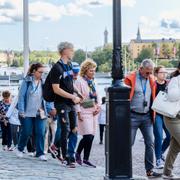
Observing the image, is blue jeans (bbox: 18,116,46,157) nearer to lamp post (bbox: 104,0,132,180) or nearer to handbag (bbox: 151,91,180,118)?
handbag (bbox: 151,91,180,118)

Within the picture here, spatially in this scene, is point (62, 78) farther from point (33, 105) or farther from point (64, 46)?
point (33, 105)

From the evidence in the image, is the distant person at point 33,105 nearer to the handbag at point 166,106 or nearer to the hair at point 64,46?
the hair at point 64,46

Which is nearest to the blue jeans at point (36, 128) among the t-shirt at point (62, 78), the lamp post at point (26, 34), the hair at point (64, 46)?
the t-shirt at point (62, 78)

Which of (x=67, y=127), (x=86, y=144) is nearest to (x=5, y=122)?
(x=86, y=144)

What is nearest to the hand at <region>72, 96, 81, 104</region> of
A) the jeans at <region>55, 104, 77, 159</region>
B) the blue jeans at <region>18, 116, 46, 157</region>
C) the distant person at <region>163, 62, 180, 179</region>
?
the jeans at <region>55, 104, 77, 159</region>

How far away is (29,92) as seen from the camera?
1042 cm

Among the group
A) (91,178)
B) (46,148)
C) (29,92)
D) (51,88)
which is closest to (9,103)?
(46,148)

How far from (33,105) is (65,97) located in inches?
46.0

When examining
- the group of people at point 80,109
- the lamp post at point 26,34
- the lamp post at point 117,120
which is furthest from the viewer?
the lamp post at point 26,34

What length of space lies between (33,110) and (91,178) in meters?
2.34

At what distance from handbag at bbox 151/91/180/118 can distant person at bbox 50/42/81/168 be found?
1364 mm

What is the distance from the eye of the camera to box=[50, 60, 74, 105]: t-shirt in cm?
936

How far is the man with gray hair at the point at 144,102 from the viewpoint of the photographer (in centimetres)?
921

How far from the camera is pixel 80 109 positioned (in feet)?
32.9
